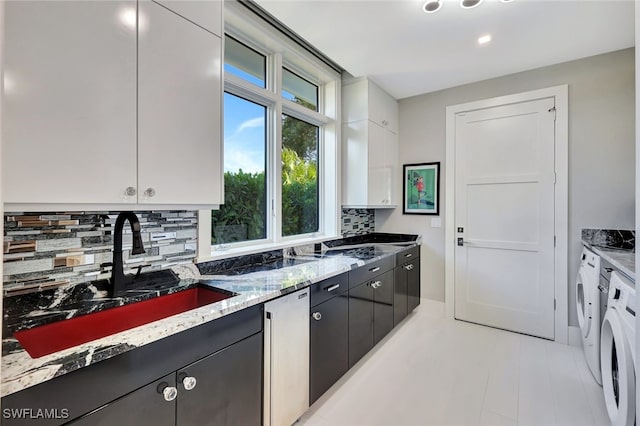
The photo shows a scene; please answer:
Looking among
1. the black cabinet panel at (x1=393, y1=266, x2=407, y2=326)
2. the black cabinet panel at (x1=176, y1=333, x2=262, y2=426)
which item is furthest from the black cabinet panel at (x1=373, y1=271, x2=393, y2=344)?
the black cabinet panel at (x1=176, y1=333, x2=262, y2=426)

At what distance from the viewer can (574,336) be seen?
2.72 meters

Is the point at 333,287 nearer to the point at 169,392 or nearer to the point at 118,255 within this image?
the point at 169,392

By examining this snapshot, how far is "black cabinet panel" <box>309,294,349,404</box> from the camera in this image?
5.82 feet

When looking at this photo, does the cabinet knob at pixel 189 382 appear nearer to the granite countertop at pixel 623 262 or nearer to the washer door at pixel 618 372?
the washer door at pixel 618 372

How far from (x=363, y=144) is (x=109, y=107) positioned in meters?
2.30

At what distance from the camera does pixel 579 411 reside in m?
1.87

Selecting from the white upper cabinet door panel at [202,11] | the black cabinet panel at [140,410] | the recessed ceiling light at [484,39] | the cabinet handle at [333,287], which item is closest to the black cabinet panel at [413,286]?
the cabinet handle at [333,287]

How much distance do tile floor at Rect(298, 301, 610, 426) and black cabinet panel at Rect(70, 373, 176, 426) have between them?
996 millimetres

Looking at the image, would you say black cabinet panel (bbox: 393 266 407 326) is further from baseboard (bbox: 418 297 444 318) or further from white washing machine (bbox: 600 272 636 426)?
white washing machine (bbox: 600 272 636 426)

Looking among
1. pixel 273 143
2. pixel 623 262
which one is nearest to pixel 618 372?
pixel 623 262

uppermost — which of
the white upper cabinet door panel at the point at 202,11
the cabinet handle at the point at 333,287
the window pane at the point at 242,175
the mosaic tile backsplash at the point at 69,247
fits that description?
the white upper cabinet door panel at the point at 202,11

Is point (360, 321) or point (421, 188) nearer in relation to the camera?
point (360, 321)

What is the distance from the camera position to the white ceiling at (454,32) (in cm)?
194

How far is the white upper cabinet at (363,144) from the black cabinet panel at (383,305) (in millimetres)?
839
